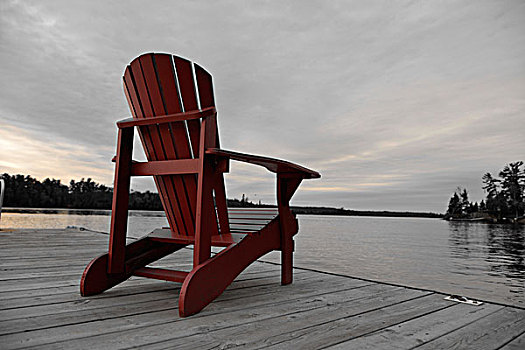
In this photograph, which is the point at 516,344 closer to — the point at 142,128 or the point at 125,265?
the point at 125,265

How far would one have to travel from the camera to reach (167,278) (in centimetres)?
174

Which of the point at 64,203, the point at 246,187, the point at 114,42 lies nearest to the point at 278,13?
the point at 114,42

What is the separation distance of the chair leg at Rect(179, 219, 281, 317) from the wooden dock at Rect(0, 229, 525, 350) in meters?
0.06

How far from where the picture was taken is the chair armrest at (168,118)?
1.62 m

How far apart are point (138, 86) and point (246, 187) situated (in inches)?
630

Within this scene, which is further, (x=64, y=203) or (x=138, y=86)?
(x=64, y=203)

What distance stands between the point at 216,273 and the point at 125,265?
2.04 feet

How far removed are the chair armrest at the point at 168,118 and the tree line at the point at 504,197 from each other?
50504mm

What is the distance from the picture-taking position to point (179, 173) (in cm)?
172

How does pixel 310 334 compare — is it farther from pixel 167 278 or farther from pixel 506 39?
pixel 506 39

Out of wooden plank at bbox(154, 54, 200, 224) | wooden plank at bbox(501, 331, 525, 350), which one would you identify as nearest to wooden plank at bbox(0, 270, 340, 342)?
wooden plank at bbox(154, 54, 200, 224)

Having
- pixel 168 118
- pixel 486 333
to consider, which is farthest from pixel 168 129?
pixel 486 333

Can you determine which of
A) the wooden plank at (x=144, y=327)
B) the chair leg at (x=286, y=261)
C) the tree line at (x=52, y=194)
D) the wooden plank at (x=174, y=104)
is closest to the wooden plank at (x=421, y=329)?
the wooden plank at (x=144, y=327)

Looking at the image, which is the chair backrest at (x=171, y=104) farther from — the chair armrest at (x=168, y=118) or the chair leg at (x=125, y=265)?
the chair leg at (x=125, y=265)
